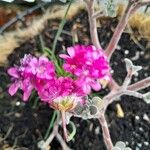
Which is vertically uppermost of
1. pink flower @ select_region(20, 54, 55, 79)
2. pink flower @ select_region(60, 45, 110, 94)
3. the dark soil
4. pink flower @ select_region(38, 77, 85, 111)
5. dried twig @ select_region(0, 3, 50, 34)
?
pink flower @ select_region(60, 45, 110, 94)

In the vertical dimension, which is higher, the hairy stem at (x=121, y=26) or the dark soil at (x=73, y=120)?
the hairy stem at (x=121, y=26)

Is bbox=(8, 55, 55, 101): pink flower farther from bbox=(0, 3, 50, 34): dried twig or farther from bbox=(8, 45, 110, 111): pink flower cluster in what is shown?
bbox=(0, 3, 50, 34): dried twig

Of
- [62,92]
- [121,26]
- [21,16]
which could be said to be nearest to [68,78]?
[62,92]

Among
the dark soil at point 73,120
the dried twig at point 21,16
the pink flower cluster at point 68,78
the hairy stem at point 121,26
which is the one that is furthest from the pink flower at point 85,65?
the dried twig at point 21,16

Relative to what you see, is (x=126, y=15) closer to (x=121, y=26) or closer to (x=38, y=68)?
(x=121, y=26)

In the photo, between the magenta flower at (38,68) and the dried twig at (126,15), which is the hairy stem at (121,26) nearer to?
the dried twig at (126,15)

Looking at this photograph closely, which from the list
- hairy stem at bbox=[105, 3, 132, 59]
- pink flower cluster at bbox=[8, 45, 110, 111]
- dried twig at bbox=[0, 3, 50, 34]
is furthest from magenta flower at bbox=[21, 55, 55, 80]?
dried twig at bbox=[0, 3, 50, 34]

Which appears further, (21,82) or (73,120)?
(73,120)

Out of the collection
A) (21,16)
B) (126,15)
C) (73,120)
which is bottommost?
(73,120)
